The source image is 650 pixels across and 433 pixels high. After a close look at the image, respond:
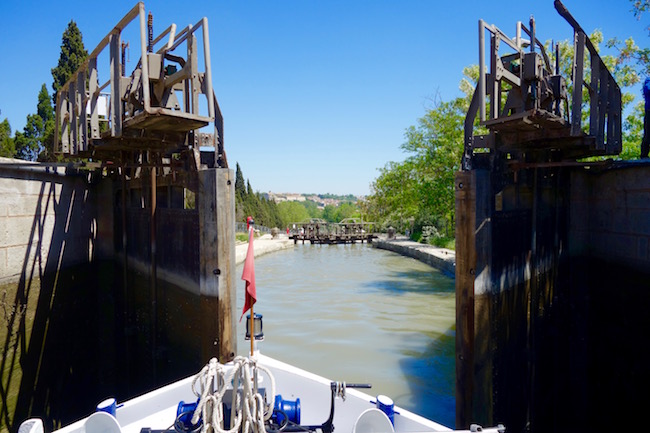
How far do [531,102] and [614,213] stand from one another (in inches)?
95.7

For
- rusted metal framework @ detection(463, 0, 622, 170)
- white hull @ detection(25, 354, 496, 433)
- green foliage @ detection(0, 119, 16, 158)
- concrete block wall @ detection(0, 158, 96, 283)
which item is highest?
green foliage @ detection(0, 119, 16, 158)

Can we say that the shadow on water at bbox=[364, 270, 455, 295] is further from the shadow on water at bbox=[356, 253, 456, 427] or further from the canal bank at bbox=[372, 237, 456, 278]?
the shadow on water at bbox=[356, 253, 456, 427]

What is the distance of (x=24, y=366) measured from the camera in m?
6.47

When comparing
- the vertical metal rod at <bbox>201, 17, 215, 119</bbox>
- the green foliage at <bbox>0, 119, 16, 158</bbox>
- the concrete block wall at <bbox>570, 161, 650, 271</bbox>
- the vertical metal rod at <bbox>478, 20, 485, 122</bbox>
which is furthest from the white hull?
the green foliage at <bbox>0, 119, 16, 158</bbox>

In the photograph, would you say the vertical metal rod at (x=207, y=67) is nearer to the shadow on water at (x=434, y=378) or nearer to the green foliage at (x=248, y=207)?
the shadow on water at (x=434, y=378)

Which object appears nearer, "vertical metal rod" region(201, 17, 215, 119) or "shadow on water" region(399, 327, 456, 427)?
"vertical metal rod" region(201, 17, 215, 119)

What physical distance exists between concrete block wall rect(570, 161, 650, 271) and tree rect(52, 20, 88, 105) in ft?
81.6

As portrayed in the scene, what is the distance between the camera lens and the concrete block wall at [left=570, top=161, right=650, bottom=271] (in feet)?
20.3

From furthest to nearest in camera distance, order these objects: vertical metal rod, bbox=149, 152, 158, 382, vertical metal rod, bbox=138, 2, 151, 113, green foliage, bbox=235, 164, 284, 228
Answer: green foliage, bbox=235, 164, 284, 228 → vertical metal rod, bbox=149, 152, 158, 382 → vertical metal rod, bbox=138, 2, 151, 113

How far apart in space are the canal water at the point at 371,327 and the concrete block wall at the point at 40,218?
478 cm

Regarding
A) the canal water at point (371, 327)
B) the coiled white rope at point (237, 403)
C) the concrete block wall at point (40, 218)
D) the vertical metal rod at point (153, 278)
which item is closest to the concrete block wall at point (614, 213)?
the canal water at point (371, 327)

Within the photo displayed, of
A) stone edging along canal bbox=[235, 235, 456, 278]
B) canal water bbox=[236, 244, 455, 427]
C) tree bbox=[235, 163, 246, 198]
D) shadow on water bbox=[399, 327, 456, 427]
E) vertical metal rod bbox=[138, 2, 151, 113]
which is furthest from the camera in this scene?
tree bbox=[235, 163, 246, 198]

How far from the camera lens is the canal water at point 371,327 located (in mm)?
8914

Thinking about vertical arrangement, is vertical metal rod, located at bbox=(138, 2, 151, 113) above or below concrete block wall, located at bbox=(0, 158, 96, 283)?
above
